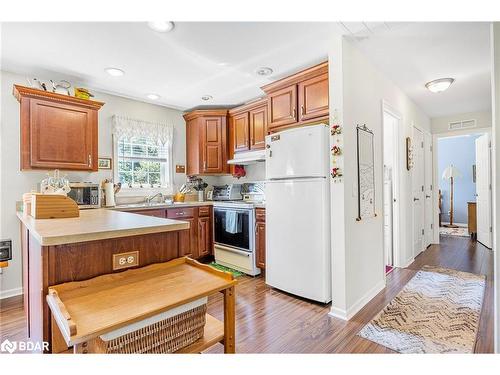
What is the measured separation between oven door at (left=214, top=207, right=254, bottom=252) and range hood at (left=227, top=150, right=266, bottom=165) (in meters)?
0.69

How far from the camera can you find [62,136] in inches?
111

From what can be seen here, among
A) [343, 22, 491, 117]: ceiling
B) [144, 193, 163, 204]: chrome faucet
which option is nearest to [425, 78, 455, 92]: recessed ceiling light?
[343, 22, 491, 117]: ceiling

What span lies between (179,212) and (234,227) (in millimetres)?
763

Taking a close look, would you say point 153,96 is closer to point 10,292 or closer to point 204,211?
point 204,211

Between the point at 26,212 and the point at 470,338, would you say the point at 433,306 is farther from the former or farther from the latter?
the point at 26,212

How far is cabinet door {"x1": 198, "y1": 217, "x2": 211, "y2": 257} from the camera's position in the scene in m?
3.72

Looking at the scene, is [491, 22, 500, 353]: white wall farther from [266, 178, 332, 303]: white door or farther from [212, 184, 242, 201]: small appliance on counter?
[212, 184, 242, 201]: small appliance on counter

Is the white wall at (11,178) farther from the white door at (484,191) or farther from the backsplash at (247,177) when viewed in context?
the white door at (484,191)

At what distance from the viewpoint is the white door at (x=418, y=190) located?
12.9 ft

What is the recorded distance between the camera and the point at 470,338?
1856 millimetres

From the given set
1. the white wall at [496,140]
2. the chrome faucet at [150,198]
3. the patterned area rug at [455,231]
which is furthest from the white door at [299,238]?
the patterned area rug at [455,231]

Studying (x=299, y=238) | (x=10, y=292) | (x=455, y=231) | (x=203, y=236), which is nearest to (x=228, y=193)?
(x=203, y=236)
